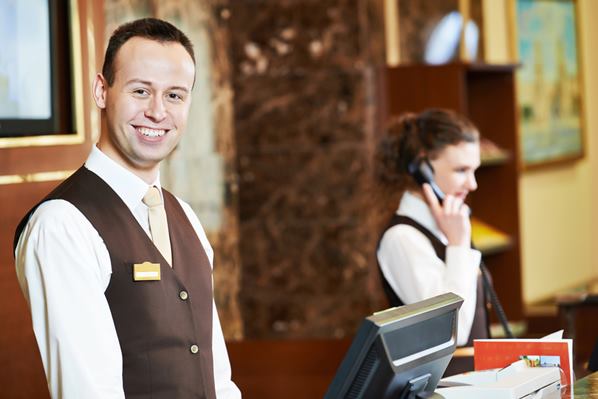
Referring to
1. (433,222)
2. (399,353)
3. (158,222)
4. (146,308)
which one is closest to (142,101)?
(158,222)

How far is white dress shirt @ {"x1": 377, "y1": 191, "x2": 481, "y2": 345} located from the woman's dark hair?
20 cm

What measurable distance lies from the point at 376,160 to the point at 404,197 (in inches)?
10.2

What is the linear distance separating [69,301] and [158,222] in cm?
41

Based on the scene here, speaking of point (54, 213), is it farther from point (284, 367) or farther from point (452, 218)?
point (284, 367)

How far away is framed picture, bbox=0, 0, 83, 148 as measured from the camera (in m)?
3.37

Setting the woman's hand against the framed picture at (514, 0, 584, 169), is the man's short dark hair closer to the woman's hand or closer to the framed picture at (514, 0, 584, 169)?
the woman's hand

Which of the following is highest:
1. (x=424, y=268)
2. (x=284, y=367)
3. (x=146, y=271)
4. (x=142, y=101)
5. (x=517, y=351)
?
(x=142, y=101)

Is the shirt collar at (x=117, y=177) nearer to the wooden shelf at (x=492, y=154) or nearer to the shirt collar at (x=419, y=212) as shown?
the shirt collar at (x=419, y=212)

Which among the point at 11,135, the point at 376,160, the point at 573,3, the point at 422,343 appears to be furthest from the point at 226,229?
the point at 573,3

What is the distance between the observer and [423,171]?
394 cm

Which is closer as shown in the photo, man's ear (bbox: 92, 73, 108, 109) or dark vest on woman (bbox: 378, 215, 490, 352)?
man's ear (bbox: 92, 73, 108, 109)

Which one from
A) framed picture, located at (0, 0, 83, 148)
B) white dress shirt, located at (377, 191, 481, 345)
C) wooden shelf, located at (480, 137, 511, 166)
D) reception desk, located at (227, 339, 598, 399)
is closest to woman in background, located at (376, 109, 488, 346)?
white dress shirt, located at (377, 191, 481, 345)

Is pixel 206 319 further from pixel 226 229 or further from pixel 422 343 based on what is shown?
pixel 226 229

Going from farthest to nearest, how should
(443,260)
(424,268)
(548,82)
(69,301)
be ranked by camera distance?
(548,82), (443,260), (424,268), (69,301)
